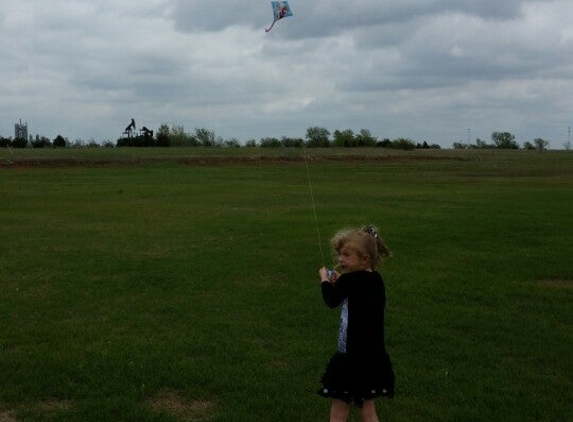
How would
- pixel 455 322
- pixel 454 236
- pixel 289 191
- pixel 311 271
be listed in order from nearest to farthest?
pixel 455 322, pixel 311 271, pixel 454 236, pixel 289 191

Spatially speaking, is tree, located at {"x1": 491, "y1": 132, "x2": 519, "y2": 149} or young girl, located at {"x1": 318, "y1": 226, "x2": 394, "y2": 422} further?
tree, located at {"x1": 491, "y1": 132, "x2": 519, "y2": 149}

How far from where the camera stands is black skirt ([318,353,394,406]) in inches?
175

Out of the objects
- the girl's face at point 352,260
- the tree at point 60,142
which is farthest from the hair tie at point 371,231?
the tree at point 60,142

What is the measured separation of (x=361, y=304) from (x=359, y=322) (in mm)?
125

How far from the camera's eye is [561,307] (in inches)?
357

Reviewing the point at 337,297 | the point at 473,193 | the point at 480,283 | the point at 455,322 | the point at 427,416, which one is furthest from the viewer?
the point at 473,193

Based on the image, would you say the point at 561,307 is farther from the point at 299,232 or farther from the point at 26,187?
the point at 26,187

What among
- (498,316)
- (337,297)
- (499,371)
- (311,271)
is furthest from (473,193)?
(337,297)

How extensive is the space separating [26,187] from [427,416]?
107 feet

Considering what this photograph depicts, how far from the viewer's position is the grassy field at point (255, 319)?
5742 millimetres

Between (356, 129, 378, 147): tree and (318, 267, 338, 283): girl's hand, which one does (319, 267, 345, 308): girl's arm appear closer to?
(318, 267, 338, 283): girl's hand

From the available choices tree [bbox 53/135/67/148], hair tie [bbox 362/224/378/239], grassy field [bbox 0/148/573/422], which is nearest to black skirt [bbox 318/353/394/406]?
hair tie [bbox 362/224/378/239]

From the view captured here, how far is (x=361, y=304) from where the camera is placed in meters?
4.43

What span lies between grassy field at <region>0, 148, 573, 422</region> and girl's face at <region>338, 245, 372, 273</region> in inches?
62.7
